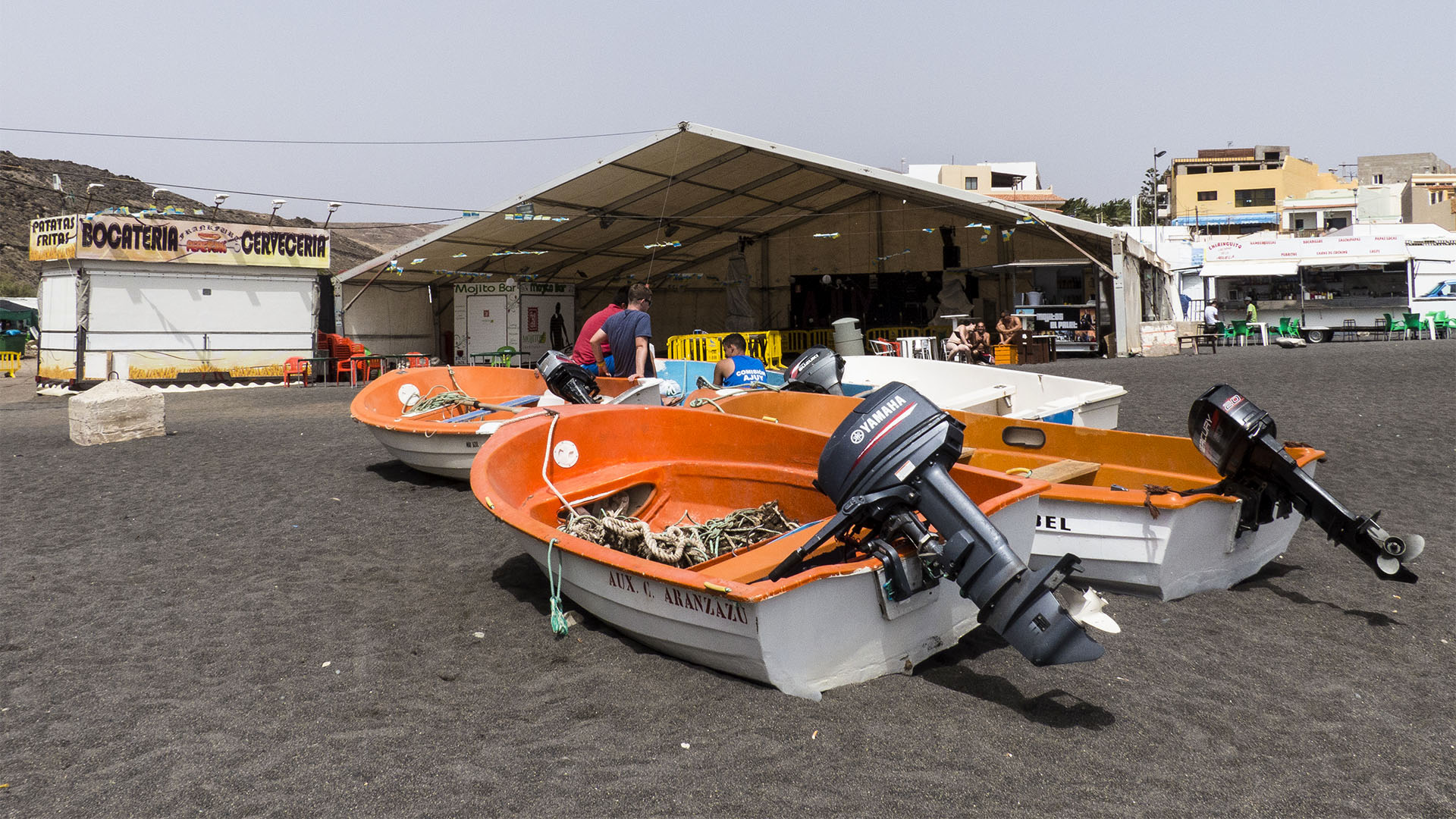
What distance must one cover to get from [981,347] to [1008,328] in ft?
4.08

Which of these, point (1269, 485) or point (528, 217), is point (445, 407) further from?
point (528, 217)

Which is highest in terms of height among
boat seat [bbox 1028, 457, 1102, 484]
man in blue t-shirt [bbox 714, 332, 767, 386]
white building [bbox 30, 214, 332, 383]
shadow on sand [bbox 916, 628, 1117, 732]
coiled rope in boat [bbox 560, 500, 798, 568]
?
white building [bbox 30, 214, 332, 383]

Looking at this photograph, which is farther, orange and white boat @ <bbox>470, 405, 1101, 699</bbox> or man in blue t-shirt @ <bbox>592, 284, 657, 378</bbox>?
man in blue t-shirt @ <bbox>592, 284, 657, 378</bbox>

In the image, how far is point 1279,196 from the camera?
5159cm

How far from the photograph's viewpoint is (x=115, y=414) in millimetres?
9688

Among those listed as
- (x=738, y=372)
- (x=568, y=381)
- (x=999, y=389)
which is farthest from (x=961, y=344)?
(x=568, y=381)

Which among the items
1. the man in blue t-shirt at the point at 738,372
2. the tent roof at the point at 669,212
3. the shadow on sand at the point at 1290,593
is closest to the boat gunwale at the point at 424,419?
the man in blue t-shirt at the point at 738,372

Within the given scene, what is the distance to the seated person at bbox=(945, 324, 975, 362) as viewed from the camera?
60.2 feet

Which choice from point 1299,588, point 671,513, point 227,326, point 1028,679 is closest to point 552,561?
point 671,513

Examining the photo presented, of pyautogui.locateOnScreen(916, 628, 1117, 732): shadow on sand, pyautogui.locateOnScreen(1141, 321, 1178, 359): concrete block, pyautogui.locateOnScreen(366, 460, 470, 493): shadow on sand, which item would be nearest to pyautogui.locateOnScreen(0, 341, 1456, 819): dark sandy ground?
pyautogui.locateOnScreen(916, 628, 1117, 732): shadow on sand

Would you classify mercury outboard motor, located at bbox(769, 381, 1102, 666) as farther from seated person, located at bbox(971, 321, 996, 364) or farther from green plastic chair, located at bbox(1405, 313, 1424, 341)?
green plastic chair, located at bbox(1405, 313, 1424, 341)

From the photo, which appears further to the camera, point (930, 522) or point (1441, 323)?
point (1441, 323)

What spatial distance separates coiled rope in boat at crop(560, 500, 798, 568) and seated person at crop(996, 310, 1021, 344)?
15.6 meters

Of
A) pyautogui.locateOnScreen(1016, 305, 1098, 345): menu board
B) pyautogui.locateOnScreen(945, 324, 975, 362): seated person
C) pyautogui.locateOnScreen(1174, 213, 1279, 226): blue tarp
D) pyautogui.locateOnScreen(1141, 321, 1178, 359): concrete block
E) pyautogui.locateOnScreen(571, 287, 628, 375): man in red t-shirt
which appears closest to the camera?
pyautogui.locateOnScreen(571, 287, 628, 375): man in red t-shirt
